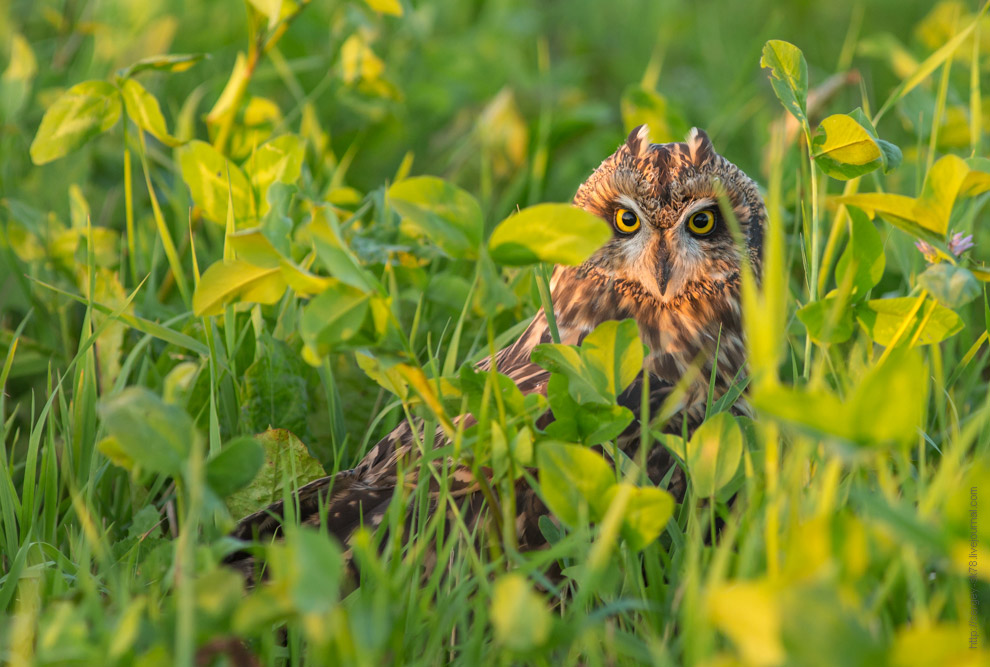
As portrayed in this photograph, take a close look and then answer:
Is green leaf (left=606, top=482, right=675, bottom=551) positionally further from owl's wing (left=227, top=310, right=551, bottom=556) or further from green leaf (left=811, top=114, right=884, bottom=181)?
green leaf (left=811, top=114, right=884, bottom=181)

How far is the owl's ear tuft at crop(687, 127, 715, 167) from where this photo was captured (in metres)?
2.12

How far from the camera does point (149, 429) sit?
4.25 ft

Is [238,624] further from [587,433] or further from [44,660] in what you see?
[587,433]

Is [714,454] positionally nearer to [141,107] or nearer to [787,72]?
[787,72]

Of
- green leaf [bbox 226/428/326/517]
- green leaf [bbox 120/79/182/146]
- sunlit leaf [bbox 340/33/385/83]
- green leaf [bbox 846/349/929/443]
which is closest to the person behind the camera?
green leaf [bbox 846/349/929/443]

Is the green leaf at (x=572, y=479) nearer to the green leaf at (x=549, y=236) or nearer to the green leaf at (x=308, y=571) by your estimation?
the green leaf at (x=549, y=236)

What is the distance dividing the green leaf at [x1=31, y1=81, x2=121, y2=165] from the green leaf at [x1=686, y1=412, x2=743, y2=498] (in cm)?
158

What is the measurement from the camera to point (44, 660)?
1.12 meters

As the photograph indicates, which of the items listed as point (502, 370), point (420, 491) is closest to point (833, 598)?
point (420, 491)

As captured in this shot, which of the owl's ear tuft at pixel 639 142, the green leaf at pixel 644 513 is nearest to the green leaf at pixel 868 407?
the green leaf at pixel 644 513

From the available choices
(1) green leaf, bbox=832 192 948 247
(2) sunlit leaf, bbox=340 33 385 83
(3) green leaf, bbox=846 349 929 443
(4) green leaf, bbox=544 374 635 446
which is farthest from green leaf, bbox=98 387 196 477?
(2) sunlit leaf, bbox=340 33 385 83

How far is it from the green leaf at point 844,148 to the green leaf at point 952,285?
0.30 meters

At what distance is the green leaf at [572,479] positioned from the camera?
142 centimetres

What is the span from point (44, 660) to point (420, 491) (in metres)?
0.68
